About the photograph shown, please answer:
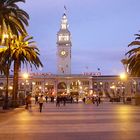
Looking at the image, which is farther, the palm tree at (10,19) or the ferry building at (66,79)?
the ferry building at (66,79)

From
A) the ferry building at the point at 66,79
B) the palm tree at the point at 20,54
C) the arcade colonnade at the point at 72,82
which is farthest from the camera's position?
the ferry building at the point at 66,79

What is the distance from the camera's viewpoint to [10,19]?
37188 mm

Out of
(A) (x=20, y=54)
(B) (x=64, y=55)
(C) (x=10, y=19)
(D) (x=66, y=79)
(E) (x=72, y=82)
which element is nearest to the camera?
(C) (x=10, y=19)

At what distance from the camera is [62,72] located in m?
195

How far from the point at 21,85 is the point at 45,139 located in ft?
532

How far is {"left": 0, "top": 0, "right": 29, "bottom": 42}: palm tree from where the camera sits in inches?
1363

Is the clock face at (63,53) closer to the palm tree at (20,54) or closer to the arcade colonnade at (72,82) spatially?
the arcade colonnade at (72,82)

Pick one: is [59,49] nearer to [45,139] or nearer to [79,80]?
[79,80]

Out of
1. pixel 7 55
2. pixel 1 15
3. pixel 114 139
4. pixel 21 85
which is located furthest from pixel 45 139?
pixel 21 85

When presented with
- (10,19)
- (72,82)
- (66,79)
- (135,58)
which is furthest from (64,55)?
(10,19)

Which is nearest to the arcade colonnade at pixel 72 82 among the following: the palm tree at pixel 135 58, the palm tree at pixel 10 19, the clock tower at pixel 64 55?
the clock tower at pixel 64 55

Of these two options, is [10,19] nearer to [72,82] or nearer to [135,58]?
[135,58]

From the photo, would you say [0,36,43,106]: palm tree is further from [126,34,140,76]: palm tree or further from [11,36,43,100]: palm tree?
[126,34,140,76]: palm tree

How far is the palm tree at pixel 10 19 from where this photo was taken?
114 feet
